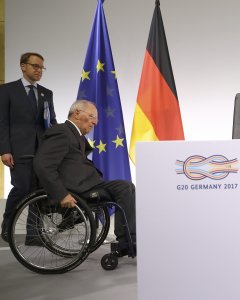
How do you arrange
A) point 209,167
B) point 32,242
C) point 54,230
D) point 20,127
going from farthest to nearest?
point 20,127
point 32,242
point 54,230
point 209,167

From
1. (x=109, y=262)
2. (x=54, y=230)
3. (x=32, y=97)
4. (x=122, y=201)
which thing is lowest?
(x=109, y=262)

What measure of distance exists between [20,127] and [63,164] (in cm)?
63

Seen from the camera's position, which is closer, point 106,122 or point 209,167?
point 209,167

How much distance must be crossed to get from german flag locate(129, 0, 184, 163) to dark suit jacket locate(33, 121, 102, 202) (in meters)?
1.06

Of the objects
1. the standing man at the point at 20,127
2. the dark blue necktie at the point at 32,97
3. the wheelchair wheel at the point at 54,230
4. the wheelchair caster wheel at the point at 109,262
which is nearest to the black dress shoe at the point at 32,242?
the wheelchair wheel at the point at 54,230

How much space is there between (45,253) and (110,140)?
3.50ft

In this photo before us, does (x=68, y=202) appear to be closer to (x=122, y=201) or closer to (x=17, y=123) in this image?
(x=122, y=201)

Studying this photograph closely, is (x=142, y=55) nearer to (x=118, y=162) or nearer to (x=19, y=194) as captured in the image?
(x=118, y=162)

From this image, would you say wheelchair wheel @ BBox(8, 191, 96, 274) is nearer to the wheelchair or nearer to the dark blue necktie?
the wheelchair

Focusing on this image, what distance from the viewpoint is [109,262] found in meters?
1.94

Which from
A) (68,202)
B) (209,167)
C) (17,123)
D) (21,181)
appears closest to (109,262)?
(68,202)

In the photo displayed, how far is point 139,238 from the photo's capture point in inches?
50.2

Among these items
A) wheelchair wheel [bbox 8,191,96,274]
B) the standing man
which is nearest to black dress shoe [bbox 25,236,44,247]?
wheelchair wheel [bbox 8,191,96,274]

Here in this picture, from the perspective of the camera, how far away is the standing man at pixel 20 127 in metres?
2.44
